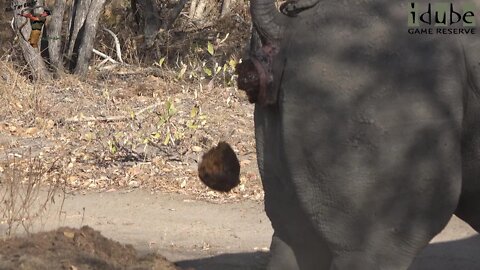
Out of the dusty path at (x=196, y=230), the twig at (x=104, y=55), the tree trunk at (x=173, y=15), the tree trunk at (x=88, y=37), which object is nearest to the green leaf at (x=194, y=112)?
the dusty path at (x=196, y=230)

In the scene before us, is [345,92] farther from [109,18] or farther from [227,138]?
[109,18]

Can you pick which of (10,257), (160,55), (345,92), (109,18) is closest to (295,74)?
(345,92)

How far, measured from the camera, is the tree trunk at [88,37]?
1274 cm

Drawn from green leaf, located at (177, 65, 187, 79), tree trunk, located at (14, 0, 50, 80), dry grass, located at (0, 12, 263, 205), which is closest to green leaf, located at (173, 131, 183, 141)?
dry grass, located at (0, 12, 263, 205)

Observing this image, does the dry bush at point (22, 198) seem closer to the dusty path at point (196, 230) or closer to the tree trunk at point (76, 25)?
the dusty path at point (196, 230)

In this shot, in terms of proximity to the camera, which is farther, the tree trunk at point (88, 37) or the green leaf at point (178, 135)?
the tree trunk at point (88, 37)

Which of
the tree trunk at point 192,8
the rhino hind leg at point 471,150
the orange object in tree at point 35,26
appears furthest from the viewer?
the tree trunk at point 192,8

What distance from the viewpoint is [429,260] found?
6496 millimetres

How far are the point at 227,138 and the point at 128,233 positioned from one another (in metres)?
2.77

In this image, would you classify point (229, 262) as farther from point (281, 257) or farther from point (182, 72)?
point (182, 72)

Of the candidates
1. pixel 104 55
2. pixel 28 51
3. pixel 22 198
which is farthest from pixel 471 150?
pixel 104 55

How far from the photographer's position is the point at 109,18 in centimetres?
1606

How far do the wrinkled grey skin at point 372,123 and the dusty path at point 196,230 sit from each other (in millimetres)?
2495

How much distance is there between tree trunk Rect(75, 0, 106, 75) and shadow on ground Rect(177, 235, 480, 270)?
658 cm
